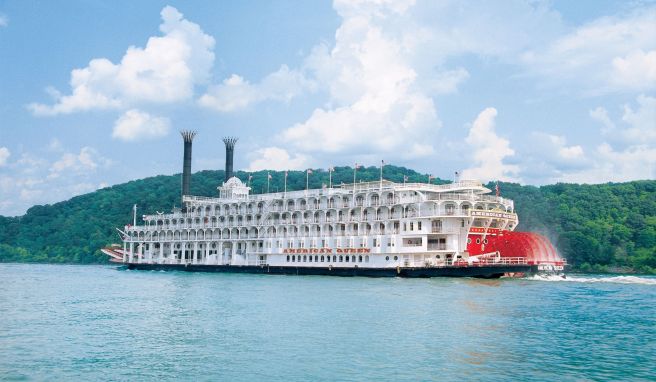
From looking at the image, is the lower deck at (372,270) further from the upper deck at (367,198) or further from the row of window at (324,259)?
the upper deck at (367,198)

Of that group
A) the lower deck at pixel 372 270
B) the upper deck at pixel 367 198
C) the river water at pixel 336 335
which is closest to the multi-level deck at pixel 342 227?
the upper deck at pixel 367 198

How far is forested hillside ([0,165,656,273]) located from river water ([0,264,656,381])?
56.4 m

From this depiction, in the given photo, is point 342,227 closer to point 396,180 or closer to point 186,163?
point 186,163

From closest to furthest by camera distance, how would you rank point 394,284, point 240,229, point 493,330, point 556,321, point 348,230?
point 493,330
point 556,321
point 394,284
point 348,230
point 240,229

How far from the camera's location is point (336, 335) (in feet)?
80.3

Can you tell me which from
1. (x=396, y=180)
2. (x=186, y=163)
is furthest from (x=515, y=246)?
(x=396, y=180)

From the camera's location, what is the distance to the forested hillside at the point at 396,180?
310 feet

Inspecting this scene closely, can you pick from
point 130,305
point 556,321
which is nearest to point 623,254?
point 556,321

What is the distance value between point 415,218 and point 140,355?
3650 centimetres

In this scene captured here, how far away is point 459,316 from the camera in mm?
29062

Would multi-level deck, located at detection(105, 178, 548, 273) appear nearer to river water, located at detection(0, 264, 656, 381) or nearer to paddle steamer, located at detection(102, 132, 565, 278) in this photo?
paddle steamer, located at detection(102, 132, 565, 278)

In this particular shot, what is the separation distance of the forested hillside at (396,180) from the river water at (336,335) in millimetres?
56384

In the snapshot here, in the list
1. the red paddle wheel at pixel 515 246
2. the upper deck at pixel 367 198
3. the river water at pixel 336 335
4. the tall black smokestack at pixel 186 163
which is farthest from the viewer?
the tall black smokestack at pixel 186 163

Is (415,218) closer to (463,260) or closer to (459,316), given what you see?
(463,260)
